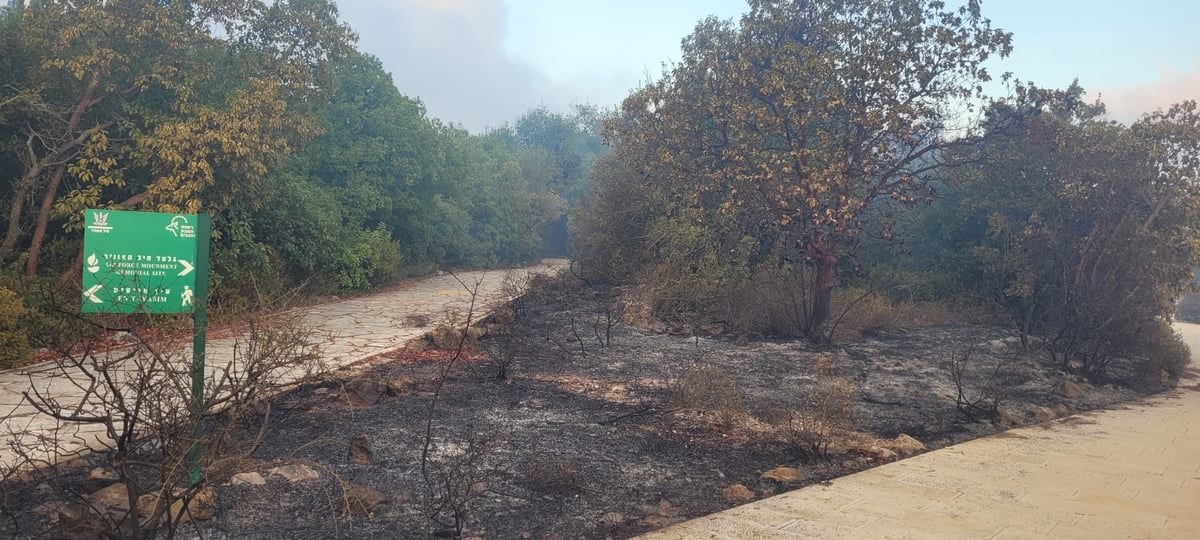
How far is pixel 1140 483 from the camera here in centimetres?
571

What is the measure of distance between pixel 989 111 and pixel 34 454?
14.2 m

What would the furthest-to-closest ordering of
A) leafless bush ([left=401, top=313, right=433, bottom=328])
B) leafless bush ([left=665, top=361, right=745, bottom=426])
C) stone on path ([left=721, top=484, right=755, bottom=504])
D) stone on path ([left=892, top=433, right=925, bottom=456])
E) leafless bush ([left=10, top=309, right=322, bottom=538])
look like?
1. leafless bush ([left=401, top=313, right=433, bottom=328])
2. leafless bush ([left=665, top=361, right=745, bottom=426])
3. stone on path ([left=892, top=433, right=925, bottom=456])
4. stone on path ([left=721, top=484, right=755, bottom=504])
5. leafless bush ([left=10, top=309, right=322, bottom=538])

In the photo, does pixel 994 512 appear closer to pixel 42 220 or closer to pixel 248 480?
pixel 248 480

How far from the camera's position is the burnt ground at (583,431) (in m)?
4.59

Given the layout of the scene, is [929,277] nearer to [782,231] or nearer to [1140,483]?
[782,231]

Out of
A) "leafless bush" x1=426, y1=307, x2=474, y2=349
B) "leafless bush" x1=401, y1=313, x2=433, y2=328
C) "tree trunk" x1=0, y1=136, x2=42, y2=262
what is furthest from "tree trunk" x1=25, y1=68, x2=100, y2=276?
"leafless bush" x1=426, y1=307, x2=474, y2=349

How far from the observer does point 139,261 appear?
4.14m

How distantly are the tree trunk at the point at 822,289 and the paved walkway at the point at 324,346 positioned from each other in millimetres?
6038

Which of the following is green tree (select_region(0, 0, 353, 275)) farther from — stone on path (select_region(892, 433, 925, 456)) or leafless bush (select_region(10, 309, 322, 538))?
stone on path (select_region(892, 433, 925, 456))

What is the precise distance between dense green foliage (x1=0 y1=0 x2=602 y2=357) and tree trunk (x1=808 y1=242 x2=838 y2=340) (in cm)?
895

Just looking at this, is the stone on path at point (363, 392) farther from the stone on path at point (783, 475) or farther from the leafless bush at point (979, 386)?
the leafless bush at point (979, 386)

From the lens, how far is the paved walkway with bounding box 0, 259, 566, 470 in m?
5.21

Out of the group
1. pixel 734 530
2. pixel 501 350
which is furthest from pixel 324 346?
pixel 734 530

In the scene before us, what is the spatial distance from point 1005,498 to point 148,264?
19.1ft
